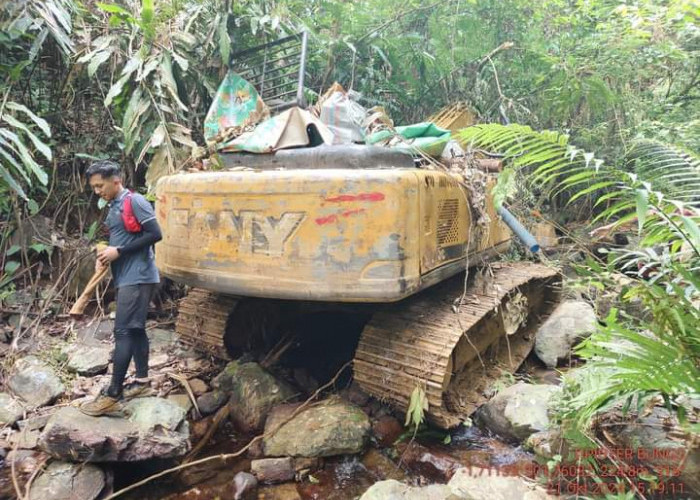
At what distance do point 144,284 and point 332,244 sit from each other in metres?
1.34

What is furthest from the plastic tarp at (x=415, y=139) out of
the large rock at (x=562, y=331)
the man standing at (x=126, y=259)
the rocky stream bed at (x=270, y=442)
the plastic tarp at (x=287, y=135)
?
the large rock at (x=562, y=331)

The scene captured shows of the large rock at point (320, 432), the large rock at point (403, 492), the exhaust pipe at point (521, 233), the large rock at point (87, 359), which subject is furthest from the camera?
the large rock at point (87, 359)

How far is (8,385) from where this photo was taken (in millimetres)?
3191

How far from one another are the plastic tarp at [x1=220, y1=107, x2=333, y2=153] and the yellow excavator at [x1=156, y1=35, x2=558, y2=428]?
6 centimetres

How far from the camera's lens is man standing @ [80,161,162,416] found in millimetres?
2809

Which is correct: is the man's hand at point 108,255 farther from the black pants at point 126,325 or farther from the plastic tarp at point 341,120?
the plastic tarp at point 341,120

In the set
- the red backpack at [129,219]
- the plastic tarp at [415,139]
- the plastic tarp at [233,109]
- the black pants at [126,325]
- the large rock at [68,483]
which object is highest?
the plastic tarp at [233,109]

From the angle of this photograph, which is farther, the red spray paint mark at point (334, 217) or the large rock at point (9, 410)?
the large rock at point (9, 410)

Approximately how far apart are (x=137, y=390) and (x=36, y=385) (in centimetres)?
80

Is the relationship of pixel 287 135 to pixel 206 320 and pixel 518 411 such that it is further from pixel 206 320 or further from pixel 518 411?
pixel 518 411

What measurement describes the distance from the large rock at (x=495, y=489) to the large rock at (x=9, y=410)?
2618 millimetres

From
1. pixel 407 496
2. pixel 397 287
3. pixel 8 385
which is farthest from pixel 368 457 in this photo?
pixel 8 385

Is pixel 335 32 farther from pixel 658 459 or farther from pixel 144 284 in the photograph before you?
pixel 658 459

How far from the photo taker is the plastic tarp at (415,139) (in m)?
2.83
